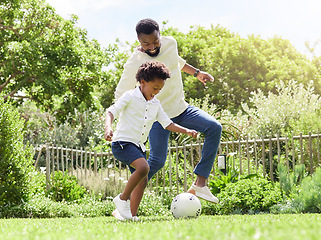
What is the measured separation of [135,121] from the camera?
434cm

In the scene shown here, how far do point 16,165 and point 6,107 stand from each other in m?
1.08

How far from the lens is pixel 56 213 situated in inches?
287

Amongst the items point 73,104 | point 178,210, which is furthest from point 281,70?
point 178,210

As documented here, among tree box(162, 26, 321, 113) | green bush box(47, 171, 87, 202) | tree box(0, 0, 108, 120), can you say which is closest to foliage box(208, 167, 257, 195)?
green bush box(47, 171, 87, 202)

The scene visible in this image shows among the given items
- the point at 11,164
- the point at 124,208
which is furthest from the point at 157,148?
the point at 11,164

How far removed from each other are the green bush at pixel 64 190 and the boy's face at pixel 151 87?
457 cm

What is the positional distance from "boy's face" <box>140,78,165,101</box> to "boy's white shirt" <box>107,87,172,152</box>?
0.15 ft

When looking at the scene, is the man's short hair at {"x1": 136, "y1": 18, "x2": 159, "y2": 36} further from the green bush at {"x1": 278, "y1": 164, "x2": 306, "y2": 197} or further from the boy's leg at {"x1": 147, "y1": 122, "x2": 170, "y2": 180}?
the green bush at {"x1": 278, "y1": 164, "x2": 306, "y2": 197}

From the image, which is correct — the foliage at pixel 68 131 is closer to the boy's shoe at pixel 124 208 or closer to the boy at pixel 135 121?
the boy at pixel 135 121

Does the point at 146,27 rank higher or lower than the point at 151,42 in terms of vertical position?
higher

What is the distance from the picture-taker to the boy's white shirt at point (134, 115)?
14.1 ft

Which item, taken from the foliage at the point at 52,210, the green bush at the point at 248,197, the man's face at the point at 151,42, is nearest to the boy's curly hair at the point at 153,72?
the man's face at the point at 151,42

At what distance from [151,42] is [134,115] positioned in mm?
924

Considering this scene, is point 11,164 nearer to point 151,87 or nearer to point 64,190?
point 64,190
